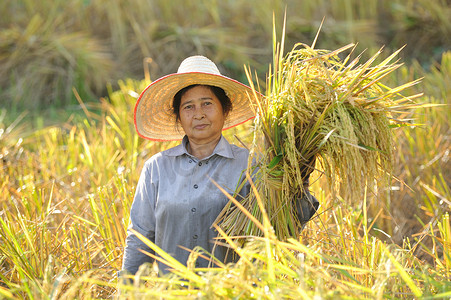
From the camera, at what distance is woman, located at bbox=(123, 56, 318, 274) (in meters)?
1.70

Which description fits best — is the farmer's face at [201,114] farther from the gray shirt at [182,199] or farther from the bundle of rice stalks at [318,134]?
the bundle of rice stalks at [318,134]

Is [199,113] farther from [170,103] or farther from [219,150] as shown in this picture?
[170,103]

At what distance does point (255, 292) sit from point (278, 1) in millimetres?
5104

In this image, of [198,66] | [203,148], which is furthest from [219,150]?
[198,66]

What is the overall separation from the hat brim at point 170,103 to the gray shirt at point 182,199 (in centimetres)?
22

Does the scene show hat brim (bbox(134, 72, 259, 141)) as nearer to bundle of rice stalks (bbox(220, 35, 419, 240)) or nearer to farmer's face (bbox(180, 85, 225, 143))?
farmer's face (bbox(180, 85, 225, 143))

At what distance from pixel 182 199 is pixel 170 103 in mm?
454

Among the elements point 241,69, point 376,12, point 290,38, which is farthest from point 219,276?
point 376,12

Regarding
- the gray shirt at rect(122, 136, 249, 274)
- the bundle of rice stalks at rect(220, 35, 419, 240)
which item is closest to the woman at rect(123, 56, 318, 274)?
the gray shirt at rect(122, 136, 249, 274)

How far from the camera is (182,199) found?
1.70 meters

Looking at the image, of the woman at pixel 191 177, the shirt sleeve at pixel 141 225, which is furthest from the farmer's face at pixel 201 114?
the shirt sleeve at pixel 141 225

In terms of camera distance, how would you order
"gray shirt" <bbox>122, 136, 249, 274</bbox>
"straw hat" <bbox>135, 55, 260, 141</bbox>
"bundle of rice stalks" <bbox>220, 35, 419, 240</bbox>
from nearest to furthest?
1. "bundle of rice stalks" <bbox>220, 35, 419, 240</bbox>
2. "gray shirt" <bbox>122, 136, 249, 274</bbox>
3. "straw hat" <bbox>135, 55, 260, 141</bbox>

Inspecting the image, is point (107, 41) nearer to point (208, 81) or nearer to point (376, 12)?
point (376, 12)

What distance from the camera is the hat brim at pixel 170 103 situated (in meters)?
1.80
